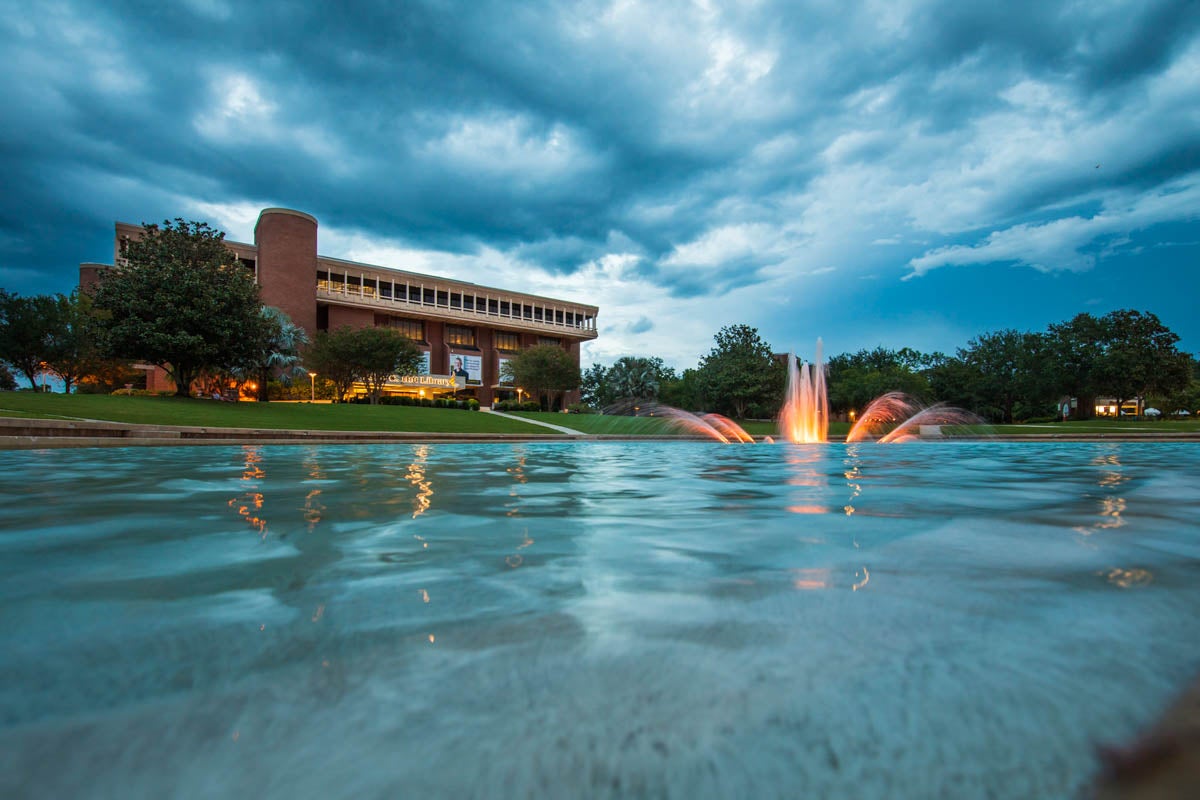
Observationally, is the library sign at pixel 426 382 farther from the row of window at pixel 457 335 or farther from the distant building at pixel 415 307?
the row of window at pixel 457 335

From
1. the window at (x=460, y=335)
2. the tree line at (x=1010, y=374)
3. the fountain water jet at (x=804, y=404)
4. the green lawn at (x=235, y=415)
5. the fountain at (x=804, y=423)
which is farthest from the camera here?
the window at (x=460, y=335)

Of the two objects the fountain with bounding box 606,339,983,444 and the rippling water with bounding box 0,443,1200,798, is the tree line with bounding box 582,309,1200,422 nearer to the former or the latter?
the fountain with bounding box 606,339,983,444

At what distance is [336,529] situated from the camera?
3.56m

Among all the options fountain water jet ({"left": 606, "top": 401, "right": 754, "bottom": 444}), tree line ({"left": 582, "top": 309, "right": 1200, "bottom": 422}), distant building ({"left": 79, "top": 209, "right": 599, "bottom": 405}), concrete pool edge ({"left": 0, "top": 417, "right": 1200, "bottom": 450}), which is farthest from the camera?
distant building ({"left": 79, "top": 209, "right": 599, "bottom": 405})

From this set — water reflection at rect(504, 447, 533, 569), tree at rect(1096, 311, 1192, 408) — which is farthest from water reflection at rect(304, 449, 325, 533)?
tree at rect(1096, 311, 1192, 408)

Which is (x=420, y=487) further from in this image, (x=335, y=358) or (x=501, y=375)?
(x=501, y=375)

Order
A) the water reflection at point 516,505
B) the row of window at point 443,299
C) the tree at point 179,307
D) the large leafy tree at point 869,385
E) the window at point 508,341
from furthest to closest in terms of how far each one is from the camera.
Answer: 1. the window at point 508,341
2. the row of window at point 443,299
3. the large leafy tree at point 869,385
4. the tree at point 179,307
5. the water reflection at point 516,505

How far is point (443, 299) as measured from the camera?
69.3m

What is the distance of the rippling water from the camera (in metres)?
1.03

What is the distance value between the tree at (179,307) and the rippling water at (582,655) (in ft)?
85.2

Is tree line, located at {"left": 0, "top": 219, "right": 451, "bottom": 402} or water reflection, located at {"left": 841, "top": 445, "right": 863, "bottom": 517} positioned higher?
tree line, located at {"left": 0, "top": 219, "right": 451, "bottom": 402}

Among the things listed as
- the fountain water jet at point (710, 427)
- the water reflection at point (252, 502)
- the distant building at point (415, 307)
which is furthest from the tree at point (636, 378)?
the water reflection at point (252, 502)

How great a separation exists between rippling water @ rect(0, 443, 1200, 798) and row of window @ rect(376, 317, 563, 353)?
64421 millimetres

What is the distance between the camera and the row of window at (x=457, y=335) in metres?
65.4
